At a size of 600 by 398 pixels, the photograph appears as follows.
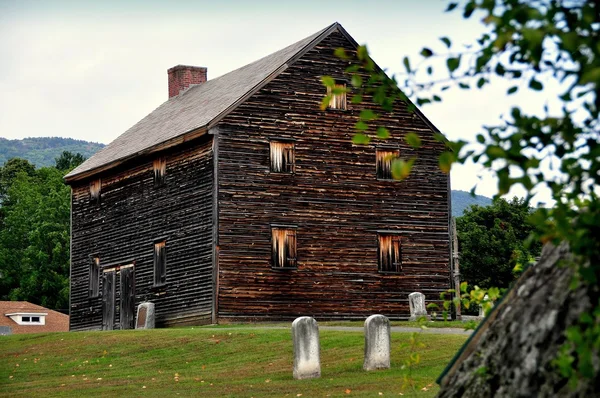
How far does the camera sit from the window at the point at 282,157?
137 ft

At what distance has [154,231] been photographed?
145 feet

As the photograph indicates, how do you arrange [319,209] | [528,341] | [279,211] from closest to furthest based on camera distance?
[528,341]
[279,211]
[319,209]

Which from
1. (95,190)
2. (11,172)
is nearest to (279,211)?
(95,190)

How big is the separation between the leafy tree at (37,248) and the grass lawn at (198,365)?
47.1 metres

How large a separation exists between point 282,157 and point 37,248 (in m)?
46.8

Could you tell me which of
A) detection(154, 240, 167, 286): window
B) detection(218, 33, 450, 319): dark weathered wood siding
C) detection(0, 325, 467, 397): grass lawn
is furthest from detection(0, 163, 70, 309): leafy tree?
detection(0, 325, 467, 397): grass lawn

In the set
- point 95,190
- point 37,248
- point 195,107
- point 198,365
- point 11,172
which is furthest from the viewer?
point 11,172

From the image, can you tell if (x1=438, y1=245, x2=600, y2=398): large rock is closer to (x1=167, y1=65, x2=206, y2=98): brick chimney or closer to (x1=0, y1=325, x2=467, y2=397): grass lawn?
(x1=0, y1=325, x2=467, y2=397): grass lawn

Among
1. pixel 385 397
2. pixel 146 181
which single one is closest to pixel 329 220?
pixel 146 181

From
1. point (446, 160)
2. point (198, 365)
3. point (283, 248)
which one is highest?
point (283, 248)

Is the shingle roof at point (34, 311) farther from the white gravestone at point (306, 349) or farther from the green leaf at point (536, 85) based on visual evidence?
the green leaf at point (536, 85)

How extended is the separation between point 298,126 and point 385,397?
2322 cm

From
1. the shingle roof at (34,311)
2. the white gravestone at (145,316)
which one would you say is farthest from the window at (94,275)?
the shingle roof at (34,311)

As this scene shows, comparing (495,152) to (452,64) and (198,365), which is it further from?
(198,365)
